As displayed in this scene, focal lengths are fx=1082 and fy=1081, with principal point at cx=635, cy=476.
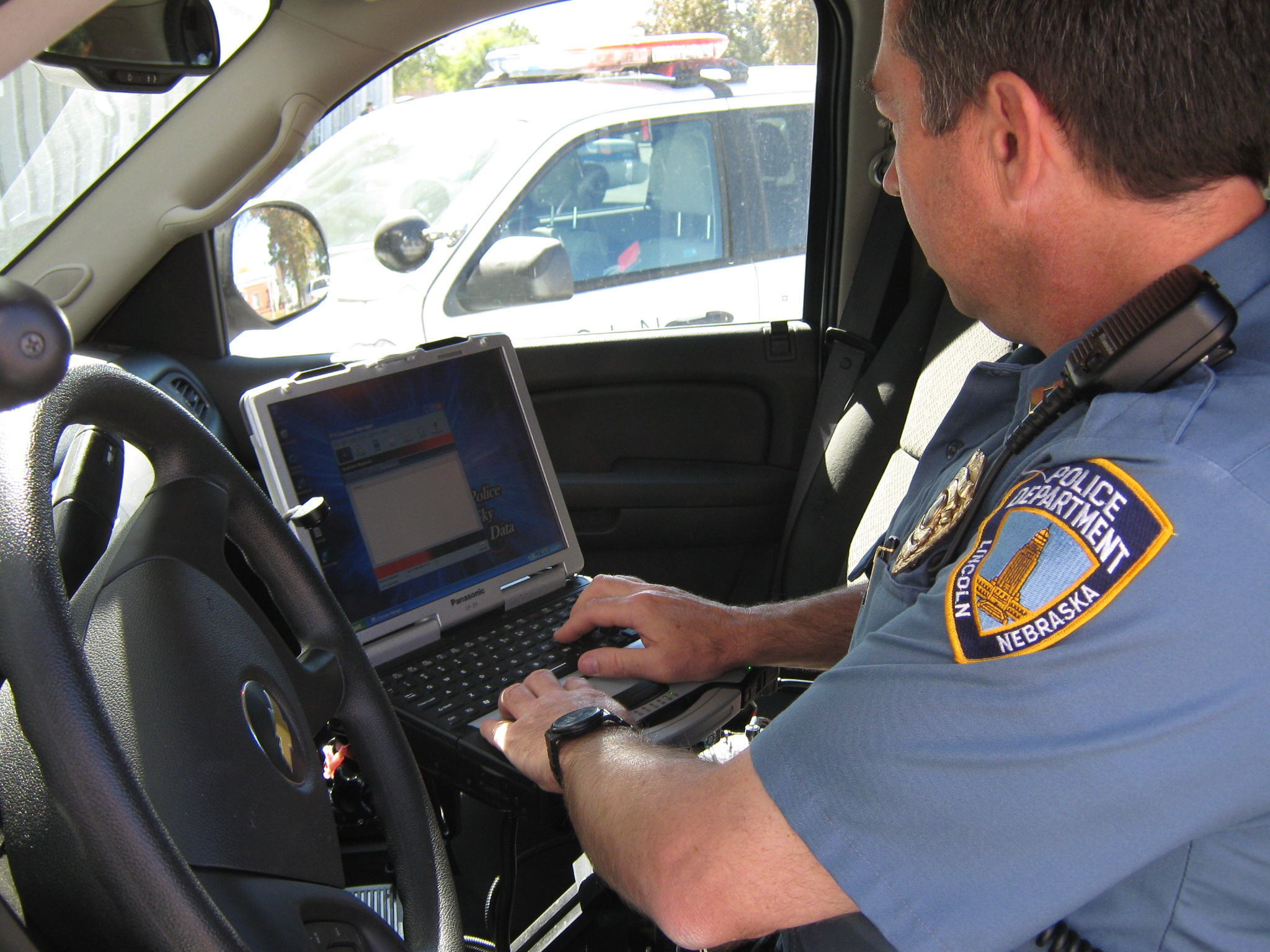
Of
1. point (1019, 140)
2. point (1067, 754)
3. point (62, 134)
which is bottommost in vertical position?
point (1067, 754)

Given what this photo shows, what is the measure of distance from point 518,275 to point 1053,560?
180cm

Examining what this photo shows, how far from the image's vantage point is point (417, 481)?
4.75 feet

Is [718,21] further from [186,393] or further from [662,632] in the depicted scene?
[662,632]

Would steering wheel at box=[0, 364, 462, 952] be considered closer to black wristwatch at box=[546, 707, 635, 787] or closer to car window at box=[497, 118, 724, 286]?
black wristwatch at box=[546, 707, 635, 787]

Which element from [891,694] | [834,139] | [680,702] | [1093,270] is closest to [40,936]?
[891,694]

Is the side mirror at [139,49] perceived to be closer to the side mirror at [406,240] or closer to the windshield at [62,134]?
the windshield at [62,134]

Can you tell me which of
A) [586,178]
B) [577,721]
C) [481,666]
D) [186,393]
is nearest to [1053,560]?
[577,721]

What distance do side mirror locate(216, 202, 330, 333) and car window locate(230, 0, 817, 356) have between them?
5 centimetres

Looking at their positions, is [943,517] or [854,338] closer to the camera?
[943,517]

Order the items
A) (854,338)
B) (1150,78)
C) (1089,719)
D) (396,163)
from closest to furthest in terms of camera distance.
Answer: (1089,719)
(1150,78)
(854,338)
(396,163)

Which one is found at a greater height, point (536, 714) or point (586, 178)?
point (586, 178)

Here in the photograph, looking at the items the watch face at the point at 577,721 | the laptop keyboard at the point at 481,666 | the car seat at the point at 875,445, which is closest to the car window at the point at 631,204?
the car seat at the point at 875,445

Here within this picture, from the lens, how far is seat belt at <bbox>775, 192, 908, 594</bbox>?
2.21m

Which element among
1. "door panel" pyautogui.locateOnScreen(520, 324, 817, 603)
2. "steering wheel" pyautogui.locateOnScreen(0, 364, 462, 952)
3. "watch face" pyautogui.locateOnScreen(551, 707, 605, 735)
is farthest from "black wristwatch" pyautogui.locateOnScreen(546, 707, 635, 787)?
"door panel" pyautogui.locateOnScreen(520, 324, 817, 603)
